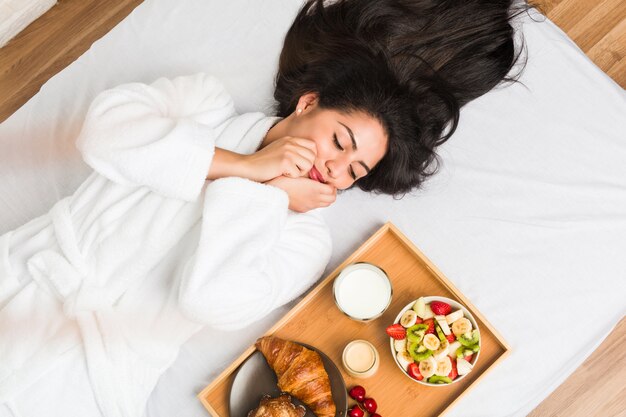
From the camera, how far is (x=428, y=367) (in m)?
1.38

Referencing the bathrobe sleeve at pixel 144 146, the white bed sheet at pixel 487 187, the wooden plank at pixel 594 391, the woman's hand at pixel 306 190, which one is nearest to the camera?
the bathrobe sleeve at pixel 144 146

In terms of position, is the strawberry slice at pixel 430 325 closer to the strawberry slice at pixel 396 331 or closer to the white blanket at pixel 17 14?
the strawberry slice at pixel 396 331

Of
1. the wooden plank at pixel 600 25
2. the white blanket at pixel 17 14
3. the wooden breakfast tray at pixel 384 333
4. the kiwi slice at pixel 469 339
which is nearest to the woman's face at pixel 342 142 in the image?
the wooden breakfast tray at pixel 384 333

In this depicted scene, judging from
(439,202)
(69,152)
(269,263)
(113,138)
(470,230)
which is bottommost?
(470,230)

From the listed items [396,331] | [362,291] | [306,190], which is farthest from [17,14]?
[396,331]

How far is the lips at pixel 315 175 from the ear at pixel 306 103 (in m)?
0.15

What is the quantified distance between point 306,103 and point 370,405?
2.41 feet

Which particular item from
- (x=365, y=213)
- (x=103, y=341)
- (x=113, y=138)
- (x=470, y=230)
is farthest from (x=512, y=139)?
(x=103, y=341)

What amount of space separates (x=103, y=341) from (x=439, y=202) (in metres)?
0.93

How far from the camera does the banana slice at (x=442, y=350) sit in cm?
137

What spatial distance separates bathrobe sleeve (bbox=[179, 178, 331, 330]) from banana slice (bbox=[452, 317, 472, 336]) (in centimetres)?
42

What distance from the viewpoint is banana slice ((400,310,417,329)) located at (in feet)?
4.59

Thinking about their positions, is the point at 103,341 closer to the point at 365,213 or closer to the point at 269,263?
the point at 269,263

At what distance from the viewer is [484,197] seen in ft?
5.33
